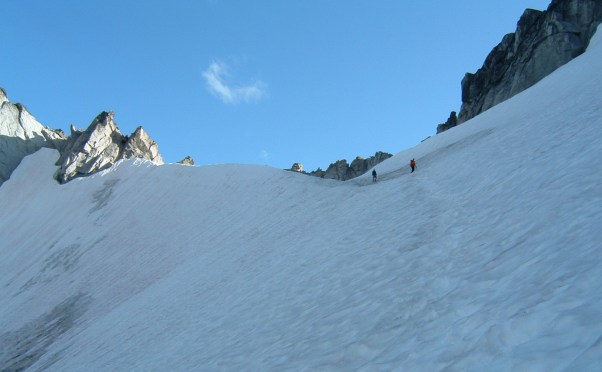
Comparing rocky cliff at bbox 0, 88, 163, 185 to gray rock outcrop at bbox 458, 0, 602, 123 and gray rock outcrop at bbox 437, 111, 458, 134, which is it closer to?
gray rock outcrop at bbox 437, 111, 458, 134

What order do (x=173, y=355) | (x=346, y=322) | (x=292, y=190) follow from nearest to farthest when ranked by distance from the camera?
(x=346, y=322) → (x=173, y=355) → (x=292, y=190)

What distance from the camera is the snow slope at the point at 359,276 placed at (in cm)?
535

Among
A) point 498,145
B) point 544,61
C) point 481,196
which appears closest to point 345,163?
point 544,61

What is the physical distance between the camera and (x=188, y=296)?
17875 mm

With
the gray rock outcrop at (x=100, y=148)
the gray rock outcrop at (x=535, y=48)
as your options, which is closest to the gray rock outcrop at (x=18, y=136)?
the gray rock outcrop at (x=100, y=148)

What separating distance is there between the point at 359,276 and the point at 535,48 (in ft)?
156

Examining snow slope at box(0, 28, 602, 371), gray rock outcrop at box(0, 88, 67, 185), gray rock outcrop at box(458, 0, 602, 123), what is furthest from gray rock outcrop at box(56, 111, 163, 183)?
gray rock outcrop at box(458, 0, 602, 123)

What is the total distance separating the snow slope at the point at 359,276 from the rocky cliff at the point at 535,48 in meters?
18.0

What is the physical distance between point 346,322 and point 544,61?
48.1 m

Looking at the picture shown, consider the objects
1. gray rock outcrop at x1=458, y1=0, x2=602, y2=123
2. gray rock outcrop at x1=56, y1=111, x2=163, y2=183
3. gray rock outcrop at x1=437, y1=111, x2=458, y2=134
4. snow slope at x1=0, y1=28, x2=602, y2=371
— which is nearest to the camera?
snow slope at x1=0, y1=28, x2=602, y2=371

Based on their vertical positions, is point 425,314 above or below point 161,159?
below

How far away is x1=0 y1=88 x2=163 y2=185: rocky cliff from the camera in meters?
53.5

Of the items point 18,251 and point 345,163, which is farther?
point 345,163

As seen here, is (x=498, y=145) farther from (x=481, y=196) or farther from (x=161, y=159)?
(x=161, y=159)
